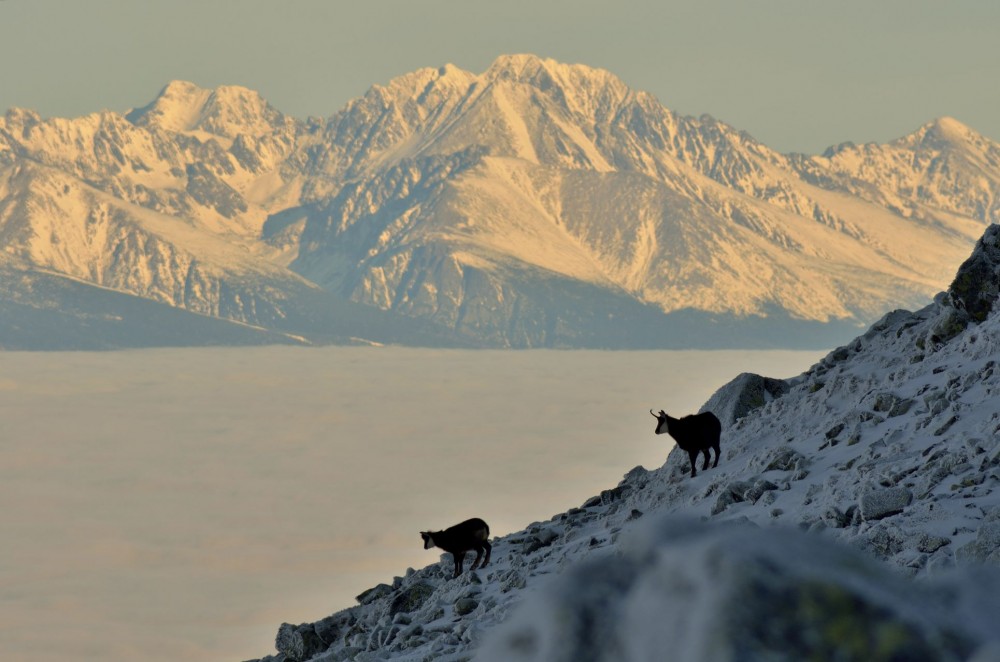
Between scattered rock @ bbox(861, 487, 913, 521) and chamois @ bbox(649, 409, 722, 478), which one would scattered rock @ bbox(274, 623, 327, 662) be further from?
scattered rock @ bbox(861, 487, 913, 521)

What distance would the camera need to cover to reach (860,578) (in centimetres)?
595

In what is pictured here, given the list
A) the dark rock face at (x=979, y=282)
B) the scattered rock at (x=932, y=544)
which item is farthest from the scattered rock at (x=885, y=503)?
the dark rock face at (x=979, y=282)

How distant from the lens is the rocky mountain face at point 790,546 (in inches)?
236

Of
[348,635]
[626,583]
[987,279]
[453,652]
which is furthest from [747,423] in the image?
[626,583]

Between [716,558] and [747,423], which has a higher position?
[747,423]

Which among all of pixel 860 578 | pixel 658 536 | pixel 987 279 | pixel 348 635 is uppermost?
pixel 987 279

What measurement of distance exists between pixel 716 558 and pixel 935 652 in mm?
943

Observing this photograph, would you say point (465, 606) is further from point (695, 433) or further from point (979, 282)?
point (979, 282)

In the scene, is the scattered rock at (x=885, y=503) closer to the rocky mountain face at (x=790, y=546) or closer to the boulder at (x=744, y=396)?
the rocky mountain face at (x=790, y=546)

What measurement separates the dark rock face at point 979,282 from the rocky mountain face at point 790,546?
46 millimetres

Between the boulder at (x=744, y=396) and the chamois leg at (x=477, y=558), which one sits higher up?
the boulder at (x=744, y=396)

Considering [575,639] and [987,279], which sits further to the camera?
[987,279]

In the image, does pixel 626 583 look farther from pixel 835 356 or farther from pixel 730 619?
pixel 835 356

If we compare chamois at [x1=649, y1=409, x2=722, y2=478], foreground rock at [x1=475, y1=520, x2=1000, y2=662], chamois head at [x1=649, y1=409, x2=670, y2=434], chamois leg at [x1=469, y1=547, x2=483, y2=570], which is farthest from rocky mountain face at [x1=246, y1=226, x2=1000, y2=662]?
chamois head at [x1=649, y1=409, x2=670, y2=434]
